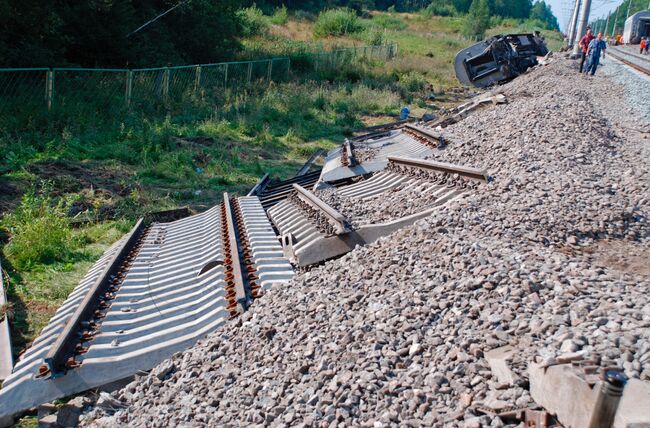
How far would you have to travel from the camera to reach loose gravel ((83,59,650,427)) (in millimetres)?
3695

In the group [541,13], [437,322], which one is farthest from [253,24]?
[541,13]

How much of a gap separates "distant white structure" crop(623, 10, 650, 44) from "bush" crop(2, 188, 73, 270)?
5733cm

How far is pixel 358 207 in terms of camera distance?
8.95 metres

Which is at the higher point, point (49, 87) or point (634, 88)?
point (634, 88)

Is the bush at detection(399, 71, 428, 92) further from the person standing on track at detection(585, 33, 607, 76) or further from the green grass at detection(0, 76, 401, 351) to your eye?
the person standing on track at detection(585, 33, 607, 76)

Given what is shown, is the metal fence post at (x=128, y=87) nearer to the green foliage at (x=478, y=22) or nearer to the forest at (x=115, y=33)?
the forest at (x=115, y=33)

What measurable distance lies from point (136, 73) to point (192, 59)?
8.14 meters

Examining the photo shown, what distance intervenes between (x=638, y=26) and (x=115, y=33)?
51668mm

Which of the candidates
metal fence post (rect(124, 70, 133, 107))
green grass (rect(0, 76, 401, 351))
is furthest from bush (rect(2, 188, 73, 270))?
metal fence post (rect(124, 70, 133, 107))

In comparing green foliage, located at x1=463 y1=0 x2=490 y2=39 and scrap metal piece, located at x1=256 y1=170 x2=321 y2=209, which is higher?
green foliage, located at x1=463 y1=0 x2=490 y2=39

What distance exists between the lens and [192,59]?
2669 cm

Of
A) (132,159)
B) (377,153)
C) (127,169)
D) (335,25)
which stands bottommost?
(127,169)

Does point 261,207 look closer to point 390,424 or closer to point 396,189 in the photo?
point 396,189

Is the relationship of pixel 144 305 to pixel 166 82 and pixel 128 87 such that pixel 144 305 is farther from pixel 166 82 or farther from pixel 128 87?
pixel 166 82
